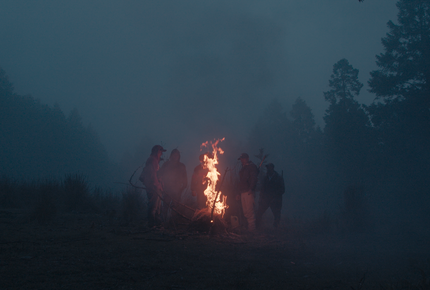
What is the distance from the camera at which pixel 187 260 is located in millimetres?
4766

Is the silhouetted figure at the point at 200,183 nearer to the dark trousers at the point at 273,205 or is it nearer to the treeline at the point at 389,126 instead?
the dark trousers at the point at 273,205

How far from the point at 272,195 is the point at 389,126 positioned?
17.2m

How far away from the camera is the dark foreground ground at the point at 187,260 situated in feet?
12.0

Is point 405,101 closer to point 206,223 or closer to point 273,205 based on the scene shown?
point 273,205

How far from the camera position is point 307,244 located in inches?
279

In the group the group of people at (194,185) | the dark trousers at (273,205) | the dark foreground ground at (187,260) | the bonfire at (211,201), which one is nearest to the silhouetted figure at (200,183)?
the group of people at (194,185)

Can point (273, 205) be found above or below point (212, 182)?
below

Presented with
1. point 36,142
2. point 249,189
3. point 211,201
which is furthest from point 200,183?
point 36,142

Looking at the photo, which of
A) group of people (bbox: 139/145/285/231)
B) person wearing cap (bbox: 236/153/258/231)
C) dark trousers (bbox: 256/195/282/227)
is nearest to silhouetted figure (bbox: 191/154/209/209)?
group of people (bbox: 139/145/285/231)

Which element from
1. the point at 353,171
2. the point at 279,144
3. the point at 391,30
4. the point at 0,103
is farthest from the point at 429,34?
the point at 0,103

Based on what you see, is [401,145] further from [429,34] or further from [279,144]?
[279,144]

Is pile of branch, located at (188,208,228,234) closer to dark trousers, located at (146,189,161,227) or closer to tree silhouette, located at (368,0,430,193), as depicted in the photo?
dark trousers, located at (146,189,161,227)

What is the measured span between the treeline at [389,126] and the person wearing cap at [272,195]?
6425 mm

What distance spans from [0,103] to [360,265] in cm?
5388
